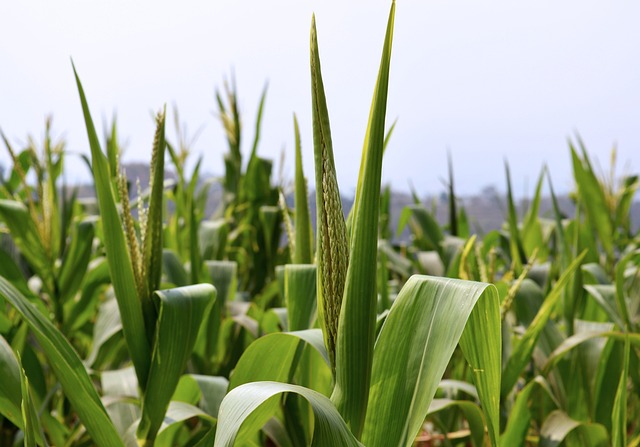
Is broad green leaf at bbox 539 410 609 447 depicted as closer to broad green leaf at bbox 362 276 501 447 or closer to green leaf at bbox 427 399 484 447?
green leaf at bbox 427 399 484 447

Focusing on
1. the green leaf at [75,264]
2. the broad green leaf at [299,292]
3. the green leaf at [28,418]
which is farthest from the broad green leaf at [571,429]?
the green leaf at [75,264]

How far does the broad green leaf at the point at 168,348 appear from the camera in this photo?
23.8 inches

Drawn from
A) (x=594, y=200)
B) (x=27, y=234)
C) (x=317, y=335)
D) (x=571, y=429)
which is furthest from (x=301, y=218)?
(x=594, y=200)

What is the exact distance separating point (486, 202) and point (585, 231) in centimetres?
207

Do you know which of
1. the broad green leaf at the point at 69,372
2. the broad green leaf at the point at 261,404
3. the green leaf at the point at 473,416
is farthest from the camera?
the green leaf at the point at 473,416

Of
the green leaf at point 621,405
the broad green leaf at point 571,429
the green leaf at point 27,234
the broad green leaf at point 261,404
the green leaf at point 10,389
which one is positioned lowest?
the broad green leaf at point 571,429

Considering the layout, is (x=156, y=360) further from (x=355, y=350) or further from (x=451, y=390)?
(x=451, y=390)

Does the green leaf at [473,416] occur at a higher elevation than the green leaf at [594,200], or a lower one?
lower

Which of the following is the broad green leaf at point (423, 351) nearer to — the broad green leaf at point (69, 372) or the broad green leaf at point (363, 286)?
the broad green leaf at point (363, 286)

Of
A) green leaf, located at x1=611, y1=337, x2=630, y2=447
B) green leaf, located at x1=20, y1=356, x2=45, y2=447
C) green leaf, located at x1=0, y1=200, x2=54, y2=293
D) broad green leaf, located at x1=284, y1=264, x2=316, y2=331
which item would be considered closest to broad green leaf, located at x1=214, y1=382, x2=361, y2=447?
green leaf, located at x1=20, y1=356, x2=45, y2=447

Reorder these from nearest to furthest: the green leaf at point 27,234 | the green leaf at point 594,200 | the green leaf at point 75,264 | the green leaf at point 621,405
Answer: the green leaf at point 621,405
the green leaf at point 27,234
the green leaf at point 75,264
the green leaf at point 594,200

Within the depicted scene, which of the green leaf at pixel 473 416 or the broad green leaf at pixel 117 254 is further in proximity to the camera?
the green leaf at pixel 473 416

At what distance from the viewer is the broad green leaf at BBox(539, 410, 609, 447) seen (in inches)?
33.5

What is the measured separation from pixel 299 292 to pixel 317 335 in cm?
13
